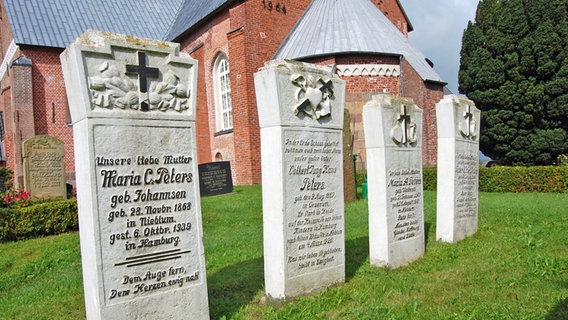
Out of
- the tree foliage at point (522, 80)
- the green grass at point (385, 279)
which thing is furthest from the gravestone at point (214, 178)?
the tree foliage at point (522, 80)

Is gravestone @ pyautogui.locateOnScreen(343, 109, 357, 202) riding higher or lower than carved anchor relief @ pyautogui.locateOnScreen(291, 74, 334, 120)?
lower

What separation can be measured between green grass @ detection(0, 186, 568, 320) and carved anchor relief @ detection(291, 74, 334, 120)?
200cm

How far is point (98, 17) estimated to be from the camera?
2345 centimetres

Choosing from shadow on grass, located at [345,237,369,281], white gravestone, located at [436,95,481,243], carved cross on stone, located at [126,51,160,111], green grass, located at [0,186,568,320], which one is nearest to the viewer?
carved cross on stone, located at [126,51,160,111]

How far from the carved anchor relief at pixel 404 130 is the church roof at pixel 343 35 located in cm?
1012

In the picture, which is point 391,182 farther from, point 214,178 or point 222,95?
point 222,95

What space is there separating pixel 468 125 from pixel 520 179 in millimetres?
7685

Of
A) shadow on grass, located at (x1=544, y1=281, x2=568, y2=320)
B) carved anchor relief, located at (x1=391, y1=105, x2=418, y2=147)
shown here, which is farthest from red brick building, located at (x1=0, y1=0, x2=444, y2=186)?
shadow on grass, located at (x1=544, y1=281, x2=568, y2=320)

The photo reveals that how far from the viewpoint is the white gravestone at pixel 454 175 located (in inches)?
265

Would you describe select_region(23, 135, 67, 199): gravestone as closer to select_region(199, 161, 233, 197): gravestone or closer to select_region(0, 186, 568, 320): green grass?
select_region(0, 186, 568, 320): green grass

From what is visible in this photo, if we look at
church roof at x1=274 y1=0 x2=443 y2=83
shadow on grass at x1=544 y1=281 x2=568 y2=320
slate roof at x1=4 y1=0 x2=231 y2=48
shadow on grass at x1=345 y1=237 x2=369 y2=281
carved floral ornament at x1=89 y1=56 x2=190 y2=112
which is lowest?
shadow on grass at x1=345 y1=237 x2=369 y2=281

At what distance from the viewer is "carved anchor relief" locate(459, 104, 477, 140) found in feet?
23.1

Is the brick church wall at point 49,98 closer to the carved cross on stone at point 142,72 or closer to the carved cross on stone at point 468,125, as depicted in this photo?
the carved cross on stone at point 468,125

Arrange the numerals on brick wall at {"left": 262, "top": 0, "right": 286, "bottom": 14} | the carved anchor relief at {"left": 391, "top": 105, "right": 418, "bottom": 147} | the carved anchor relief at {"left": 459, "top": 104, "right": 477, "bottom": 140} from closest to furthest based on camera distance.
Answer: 1. the carved anchor relief at {"left": 391, "top": 105, "right": 418, "bottom": 147}
2. the carved anchor relief at {"left": 459, "top": 104, "right": 477, "bottom": 140}
3. the numerals on brick wall at {"left": 262, "top": 0, "right": 286, "bottom": 14}
